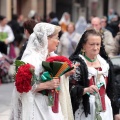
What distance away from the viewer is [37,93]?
4906 millimetres

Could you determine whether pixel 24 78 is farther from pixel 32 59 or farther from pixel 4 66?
pixel 4 66

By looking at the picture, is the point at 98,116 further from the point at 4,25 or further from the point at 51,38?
the point at 4,25

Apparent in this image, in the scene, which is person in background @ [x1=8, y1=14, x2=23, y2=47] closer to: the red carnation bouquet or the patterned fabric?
the patterned fabric

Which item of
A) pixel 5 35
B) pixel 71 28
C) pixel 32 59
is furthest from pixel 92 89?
pixel 5 35

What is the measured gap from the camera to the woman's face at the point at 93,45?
5.37 meters

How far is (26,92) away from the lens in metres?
4.81

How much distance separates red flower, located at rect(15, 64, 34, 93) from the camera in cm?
475

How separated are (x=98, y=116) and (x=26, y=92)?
932 millimetres

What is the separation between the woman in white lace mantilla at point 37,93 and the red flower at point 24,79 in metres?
0.09

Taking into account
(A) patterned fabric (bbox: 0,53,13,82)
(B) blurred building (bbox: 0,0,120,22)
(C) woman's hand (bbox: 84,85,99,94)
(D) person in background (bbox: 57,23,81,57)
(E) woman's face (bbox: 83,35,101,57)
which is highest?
(E) woman's face (bbox: 83,35,101,57)

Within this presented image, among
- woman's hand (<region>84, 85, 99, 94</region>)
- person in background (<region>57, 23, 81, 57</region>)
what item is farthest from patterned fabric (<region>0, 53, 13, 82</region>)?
woman's hand (<region>84, 85, 99, 94</region>)

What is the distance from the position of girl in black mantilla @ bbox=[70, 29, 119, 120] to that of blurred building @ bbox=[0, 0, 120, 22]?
23335 mm

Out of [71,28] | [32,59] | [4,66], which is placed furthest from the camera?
[71,28]

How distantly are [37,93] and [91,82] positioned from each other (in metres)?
0.71
